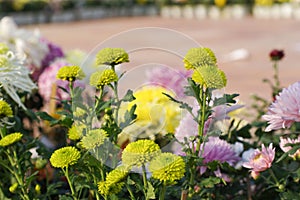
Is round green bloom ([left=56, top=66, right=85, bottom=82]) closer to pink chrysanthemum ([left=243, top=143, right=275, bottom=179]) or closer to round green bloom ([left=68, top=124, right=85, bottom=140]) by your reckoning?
round green bloom ([left=68, top=124, right=85, bottom=140])

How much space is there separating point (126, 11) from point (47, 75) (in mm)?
20815

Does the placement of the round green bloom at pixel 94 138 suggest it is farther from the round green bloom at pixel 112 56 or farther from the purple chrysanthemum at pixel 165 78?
the purple chrysanthemum at pixel 165 78

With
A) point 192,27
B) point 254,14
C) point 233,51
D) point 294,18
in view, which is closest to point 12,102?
point 233,51

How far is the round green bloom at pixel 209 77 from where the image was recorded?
100 centimetres

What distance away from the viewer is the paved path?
1.36 metres

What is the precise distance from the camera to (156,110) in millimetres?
1423

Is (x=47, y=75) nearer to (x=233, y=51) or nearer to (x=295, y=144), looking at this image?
(x=295, y=144)

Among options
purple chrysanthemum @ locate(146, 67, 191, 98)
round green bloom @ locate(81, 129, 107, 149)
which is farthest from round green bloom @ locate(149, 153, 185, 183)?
purple chrysanthemum @ locate(146, 67, 191, 98)

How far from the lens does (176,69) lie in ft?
4.78

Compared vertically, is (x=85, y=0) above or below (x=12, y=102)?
→ below

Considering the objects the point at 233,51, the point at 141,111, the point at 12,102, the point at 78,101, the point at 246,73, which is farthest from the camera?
the point at 233,51

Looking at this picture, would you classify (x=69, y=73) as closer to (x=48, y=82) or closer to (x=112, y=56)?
(x=112, y=56)

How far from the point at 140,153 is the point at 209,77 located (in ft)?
0.57

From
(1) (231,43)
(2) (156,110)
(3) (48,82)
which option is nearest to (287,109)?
(2) (156,110)
